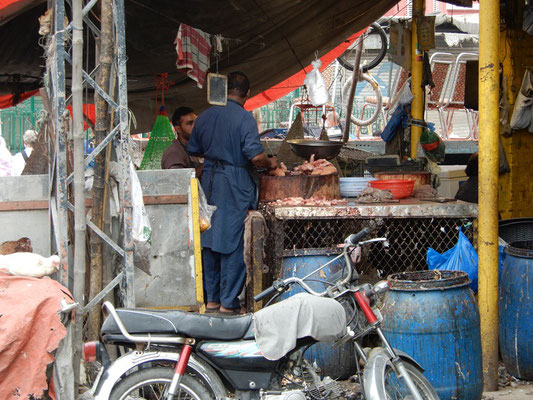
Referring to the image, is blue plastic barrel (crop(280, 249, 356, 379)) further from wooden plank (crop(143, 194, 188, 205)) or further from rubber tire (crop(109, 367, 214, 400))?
rubber tire (crop(109, 367, 214, 400))

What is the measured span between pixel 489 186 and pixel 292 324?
2.26 meters

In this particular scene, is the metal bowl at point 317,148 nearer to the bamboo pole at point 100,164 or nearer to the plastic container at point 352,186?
the plastic container at point 352,186

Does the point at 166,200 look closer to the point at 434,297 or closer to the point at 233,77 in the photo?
the point at 233,77

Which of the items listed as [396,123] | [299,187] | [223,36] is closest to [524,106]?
[396,123]

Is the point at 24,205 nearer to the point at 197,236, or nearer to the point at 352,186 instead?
the point at 197,236

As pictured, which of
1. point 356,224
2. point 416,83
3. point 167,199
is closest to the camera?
point 167,199

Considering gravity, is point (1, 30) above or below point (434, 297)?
above

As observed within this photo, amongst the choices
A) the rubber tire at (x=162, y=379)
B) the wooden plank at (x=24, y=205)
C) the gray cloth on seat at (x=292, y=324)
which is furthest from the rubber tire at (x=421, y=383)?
the wooden plank at (x=24, y=205)

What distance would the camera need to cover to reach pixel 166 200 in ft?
17.7

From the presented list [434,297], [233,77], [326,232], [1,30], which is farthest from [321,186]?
[1,30]

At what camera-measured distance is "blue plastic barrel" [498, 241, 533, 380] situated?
206 inches

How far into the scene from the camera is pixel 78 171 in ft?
14.1

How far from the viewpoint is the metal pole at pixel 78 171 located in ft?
13.9

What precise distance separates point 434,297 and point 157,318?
1.91m
